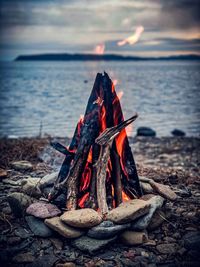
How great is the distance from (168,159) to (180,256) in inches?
310

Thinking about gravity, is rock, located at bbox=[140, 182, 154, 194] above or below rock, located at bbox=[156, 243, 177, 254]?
above

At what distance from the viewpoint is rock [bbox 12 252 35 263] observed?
15.1ft

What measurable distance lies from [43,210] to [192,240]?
2470 millimetres

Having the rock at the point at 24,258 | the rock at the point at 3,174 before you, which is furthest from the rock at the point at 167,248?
the rock at the point at 3,174

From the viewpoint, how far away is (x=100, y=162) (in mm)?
5488

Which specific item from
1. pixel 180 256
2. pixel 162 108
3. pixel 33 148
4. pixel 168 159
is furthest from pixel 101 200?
pixel 162 108

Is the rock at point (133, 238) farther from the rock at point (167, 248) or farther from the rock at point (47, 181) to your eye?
the rock at point (47, 181)

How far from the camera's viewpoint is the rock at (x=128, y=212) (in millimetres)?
4836

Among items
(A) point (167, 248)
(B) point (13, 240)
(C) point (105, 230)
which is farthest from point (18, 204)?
(A) point (167, 248)

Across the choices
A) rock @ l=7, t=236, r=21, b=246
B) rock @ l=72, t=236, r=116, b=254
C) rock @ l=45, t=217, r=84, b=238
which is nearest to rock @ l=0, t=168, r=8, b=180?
rock @ l=7, t=236, r=21, b=246

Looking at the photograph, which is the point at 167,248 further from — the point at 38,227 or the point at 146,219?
the point at 38,227

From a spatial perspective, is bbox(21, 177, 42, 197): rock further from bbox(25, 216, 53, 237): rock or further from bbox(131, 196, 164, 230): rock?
bbox(131, 196, 164, 230): rock

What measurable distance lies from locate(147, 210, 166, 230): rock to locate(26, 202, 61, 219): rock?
1590 millimetres

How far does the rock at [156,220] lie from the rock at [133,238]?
0.32 meters
